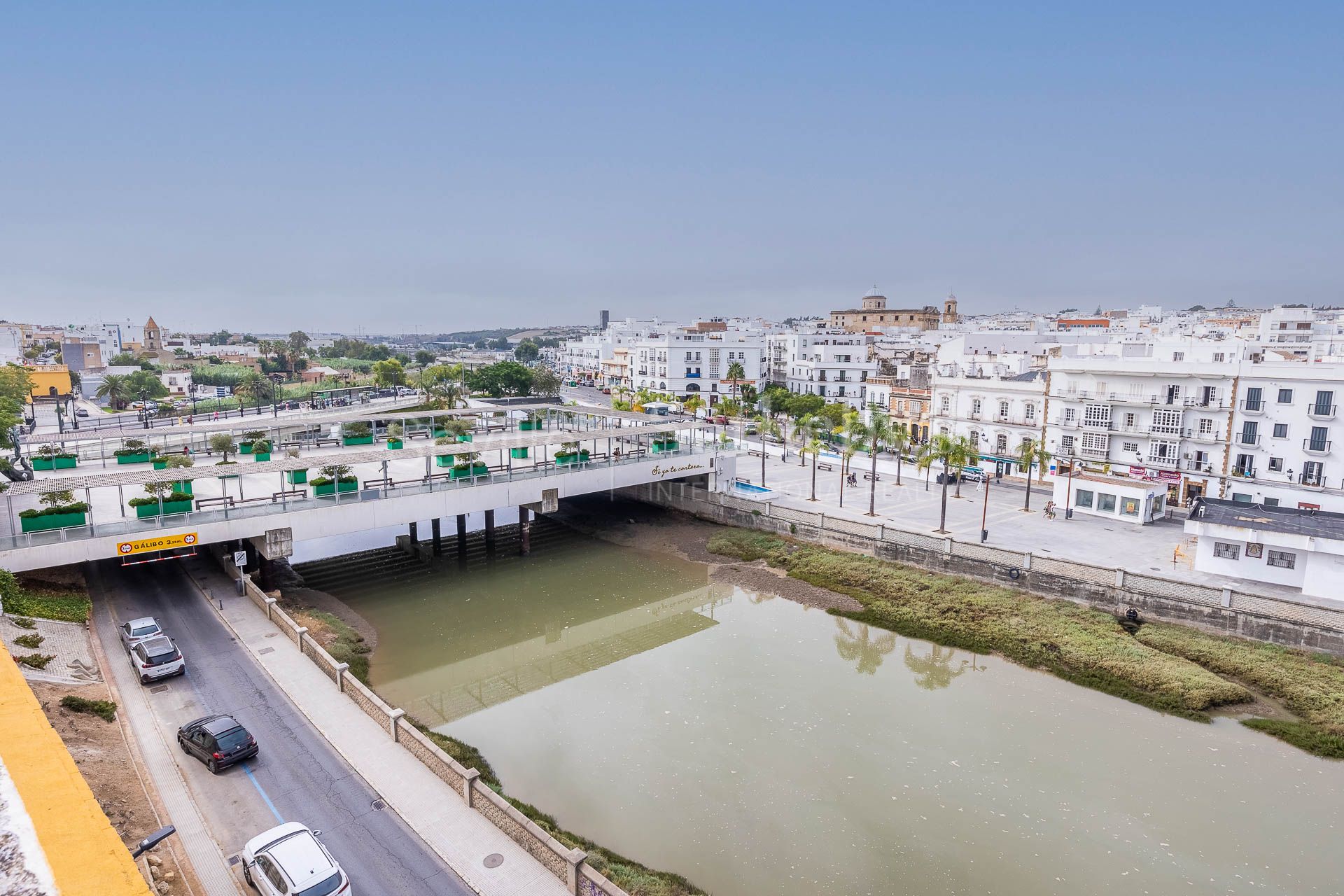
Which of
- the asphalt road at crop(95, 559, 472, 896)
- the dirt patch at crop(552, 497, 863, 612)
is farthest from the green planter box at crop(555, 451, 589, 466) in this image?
→ the asphalt road at crop(95, 559, 472, 896)

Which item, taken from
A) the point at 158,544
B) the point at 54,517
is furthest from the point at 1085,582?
the point at 54,517

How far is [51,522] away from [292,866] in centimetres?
1887

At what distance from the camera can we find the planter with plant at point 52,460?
33.3 m

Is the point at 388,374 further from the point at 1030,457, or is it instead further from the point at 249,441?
the point at 1030,457

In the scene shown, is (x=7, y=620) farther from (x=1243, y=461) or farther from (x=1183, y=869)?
(x=1243, y=461)

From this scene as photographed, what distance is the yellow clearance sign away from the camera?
950 inches

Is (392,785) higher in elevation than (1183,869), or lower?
higher

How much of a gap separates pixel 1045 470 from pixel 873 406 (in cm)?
1670

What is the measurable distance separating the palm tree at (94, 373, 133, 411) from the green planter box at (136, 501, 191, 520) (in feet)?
238

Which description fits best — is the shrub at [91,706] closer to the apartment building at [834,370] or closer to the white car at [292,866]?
the white car at [292,866]

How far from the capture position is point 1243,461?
39.6 metres

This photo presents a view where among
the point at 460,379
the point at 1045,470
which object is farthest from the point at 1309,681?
the point at 460,379

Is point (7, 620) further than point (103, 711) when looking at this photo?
Yes

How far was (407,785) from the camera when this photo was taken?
1501cm
